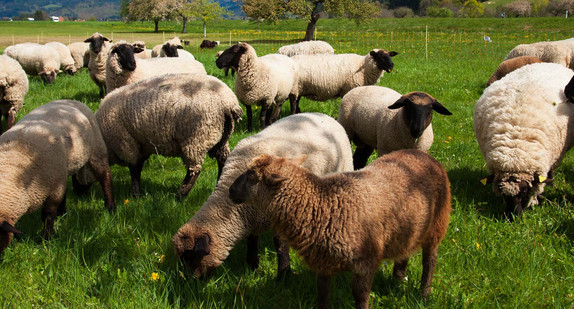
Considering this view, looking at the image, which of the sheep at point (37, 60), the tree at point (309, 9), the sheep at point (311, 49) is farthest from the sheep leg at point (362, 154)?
the tree at point (309, 9)

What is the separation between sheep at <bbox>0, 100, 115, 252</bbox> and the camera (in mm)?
3607

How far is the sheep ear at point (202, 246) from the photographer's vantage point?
3109 millimetres

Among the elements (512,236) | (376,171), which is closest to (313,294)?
(376,171)

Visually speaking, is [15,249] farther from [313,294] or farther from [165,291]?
[313,294]

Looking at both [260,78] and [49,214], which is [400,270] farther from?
[260,78]

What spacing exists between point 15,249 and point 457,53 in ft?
64.6

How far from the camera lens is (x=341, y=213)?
246cm

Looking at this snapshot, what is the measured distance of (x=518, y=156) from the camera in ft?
14.1

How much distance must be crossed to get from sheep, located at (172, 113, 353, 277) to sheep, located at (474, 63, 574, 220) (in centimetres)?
179

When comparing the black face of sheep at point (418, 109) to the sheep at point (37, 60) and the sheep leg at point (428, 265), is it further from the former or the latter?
the sheep at point (37, 60)

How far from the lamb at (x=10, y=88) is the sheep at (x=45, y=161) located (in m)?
3.79

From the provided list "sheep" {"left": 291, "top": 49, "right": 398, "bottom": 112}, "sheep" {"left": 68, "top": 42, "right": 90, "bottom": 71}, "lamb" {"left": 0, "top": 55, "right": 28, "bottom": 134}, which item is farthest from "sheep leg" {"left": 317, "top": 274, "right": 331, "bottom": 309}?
"sheep" {"left": 68, "top": 42, "right": 90, "bottom": 71}

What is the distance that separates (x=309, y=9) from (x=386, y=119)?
2835 centimetres

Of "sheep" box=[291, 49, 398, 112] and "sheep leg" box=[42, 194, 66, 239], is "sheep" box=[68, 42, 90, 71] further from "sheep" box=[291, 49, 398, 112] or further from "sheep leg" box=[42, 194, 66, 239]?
"sheep leg" box=[42, 194, 66, 239]
